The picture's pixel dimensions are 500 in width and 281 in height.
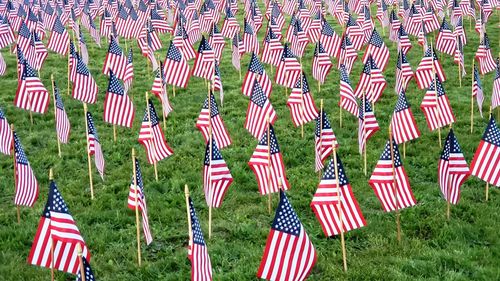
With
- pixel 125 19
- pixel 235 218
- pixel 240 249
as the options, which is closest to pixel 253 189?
pixel 235 218

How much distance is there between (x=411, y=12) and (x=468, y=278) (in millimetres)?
15642

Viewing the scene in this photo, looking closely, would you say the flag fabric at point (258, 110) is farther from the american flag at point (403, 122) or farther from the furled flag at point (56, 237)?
the furled flag at point (56, 237)

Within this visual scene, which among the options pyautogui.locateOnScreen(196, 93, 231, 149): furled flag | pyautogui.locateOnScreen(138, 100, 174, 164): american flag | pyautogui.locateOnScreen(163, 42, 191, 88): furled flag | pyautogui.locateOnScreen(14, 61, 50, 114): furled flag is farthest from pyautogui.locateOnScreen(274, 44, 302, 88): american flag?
pyautogui.locateOnScreen(14, 61, 50, 114): furled flag

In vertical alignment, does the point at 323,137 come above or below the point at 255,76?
below

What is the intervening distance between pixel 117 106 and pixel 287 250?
756cm

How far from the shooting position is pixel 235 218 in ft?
35.9

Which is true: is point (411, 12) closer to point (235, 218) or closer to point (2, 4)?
point (235, 218)

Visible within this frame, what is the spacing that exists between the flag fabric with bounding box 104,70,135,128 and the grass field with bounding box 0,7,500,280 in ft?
2.25

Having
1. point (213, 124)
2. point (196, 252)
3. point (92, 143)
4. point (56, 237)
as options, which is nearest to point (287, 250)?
point (196, 252)

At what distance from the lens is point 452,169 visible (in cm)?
997

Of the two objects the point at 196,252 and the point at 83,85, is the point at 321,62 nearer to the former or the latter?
the point at 83,85

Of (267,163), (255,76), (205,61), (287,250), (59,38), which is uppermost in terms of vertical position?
(59,38)

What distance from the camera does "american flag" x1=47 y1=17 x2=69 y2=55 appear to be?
73.2 feet

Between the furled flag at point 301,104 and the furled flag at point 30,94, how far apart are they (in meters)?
5.89
